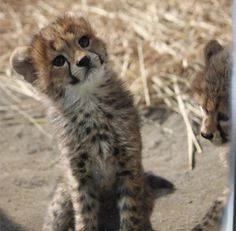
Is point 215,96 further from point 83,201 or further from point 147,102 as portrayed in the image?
point 147,102

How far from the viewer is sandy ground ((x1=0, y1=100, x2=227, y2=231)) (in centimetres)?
434

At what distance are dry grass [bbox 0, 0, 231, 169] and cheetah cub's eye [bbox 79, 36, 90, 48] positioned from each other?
1.43 meters

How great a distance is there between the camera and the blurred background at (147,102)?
455cm

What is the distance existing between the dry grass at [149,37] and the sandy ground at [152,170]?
146 millimetres

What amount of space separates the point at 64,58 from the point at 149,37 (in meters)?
2.55

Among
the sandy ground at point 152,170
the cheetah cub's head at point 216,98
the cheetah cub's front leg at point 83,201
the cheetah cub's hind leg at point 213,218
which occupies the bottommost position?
the sandy ground at point 152,170

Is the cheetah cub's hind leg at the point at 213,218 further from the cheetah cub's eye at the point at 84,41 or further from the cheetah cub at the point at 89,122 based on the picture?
the cheetah cub's eye at the point at 84,41

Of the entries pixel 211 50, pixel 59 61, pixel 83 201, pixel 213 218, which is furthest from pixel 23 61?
pixel 213 218

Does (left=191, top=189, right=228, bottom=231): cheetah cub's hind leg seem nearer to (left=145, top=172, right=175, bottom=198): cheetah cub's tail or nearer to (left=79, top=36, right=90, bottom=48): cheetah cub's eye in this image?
(left=145, top=172, right=175, bottom=198): cheetah cub's tail

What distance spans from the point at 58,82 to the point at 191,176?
1.21 metres

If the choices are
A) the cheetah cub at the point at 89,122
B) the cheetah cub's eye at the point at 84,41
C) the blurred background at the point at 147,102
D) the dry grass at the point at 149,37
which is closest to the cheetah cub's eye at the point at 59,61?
the cheetah cub at the point at 89,122

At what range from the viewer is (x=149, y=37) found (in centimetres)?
632

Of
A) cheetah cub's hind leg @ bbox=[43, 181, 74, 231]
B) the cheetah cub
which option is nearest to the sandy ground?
cheetah cub's hind leg @ bbox=[43, 181, 74, 231]

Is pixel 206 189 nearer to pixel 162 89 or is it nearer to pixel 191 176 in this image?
pixel 191 176
